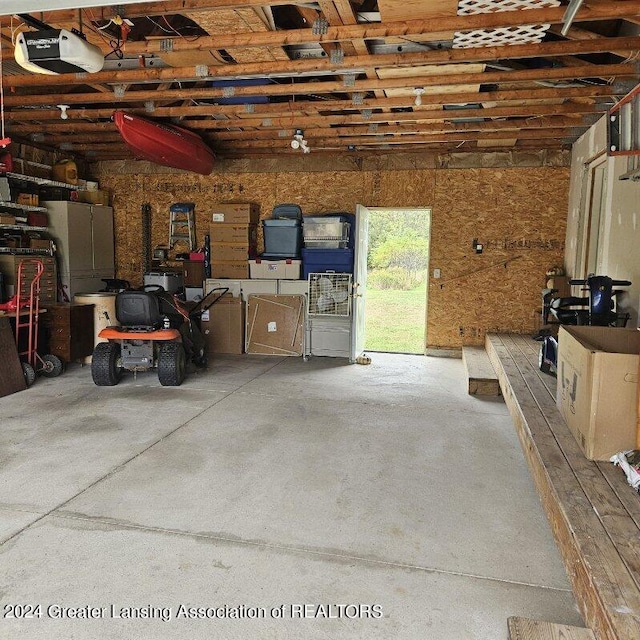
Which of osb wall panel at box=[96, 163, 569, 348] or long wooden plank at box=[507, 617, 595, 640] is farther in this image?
osb wall panel at box=[96, 163, 569, 348]

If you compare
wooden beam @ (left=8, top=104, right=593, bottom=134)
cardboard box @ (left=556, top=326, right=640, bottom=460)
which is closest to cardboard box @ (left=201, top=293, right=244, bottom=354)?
wooden beam @ (left=8, top=104, right=593, bottom=134)

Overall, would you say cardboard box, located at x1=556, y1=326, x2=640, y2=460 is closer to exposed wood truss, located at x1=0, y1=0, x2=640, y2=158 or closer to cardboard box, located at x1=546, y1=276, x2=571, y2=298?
exposed wood truss, located at x1=0, y1=0, x2=640, y2=158

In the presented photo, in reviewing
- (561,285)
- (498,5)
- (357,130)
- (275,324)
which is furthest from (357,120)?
(561,285)

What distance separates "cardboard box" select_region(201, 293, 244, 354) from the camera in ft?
25.2

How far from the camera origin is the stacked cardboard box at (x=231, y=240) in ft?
25.4

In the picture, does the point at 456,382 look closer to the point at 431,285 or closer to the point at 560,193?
the point at 431,285

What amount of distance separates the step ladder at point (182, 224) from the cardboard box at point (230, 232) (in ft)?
2.27

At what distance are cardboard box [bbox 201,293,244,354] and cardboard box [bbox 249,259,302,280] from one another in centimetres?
50

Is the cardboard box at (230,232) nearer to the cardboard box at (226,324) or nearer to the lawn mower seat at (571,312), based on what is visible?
the cardboard box at (226,324)

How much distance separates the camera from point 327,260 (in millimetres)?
7422

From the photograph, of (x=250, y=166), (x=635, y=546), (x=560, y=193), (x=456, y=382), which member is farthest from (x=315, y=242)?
(x=635, y=546)

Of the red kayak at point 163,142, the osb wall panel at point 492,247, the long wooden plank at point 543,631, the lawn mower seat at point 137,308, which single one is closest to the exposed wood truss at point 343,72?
the red kayak at point 163,142

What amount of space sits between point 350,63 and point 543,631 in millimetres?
3931

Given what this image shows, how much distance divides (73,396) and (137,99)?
121 inches
